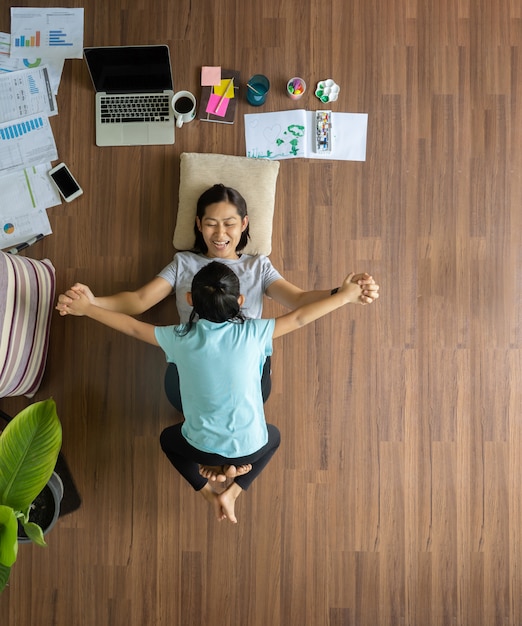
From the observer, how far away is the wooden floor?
6.67ft

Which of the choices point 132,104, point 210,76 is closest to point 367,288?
point 210,76

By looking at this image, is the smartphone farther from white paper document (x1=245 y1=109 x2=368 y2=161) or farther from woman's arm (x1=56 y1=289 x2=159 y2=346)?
white paper document (x1=245 y1=109 x2=368 y2=161)

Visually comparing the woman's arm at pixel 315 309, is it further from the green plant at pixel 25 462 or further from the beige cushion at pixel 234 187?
the green plant at pixel 25 462

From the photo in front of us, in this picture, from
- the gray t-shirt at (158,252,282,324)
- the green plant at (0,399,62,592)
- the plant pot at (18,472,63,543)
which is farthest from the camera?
the gray t-shirt at (158,252,282,324)

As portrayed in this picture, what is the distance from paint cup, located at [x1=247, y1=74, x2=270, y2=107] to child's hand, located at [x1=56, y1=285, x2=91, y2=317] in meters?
1.05

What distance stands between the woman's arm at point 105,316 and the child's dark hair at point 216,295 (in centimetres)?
18

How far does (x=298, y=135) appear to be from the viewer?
2.10 metres

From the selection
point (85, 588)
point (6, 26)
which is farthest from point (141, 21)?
point (85, 588)

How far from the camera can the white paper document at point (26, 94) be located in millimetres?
2117

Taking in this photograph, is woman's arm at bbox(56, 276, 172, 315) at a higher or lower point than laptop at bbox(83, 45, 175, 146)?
lower

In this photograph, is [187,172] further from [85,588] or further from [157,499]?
[85,588]

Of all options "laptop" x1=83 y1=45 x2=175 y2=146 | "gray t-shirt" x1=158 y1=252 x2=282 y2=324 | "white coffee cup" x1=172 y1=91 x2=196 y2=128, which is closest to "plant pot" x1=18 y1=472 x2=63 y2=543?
"gray t-shirt" x1=158 y1=252 x2=282 y2=324

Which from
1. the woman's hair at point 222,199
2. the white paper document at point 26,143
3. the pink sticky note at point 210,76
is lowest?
the woman's hair at point 222,199

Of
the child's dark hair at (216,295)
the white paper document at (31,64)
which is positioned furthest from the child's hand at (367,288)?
the white paper document at (31,64)
